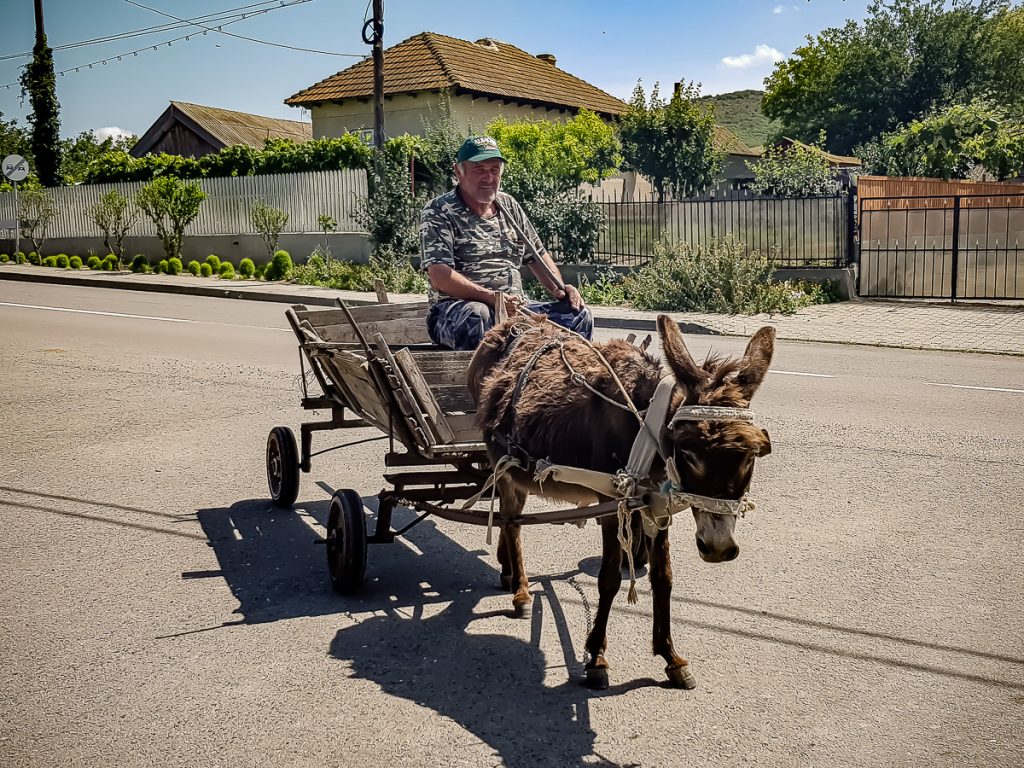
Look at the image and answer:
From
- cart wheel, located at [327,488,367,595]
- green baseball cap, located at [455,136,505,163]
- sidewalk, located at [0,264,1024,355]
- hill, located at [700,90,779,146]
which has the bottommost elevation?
cart wheel, located at [327,488,367,595]

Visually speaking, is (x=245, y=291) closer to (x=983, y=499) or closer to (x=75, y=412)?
(x=75, y=412)

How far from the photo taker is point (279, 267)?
25688 millimetres

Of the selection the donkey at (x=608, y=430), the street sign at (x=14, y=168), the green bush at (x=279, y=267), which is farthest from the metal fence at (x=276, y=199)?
the donkey at (x=608, y=430)

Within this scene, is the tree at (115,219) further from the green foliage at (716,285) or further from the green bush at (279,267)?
the green foliage at (716,285)

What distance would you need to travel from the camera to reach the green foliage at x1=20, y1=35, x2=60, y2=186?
116 feet

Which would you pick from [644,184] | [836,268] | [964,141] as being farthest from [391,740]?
A: [644,184]

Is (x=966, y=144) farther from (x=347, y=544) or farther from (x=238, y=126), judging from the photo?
(x=238, y=126)

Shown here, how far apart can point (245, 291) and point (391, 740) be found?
20.1 meters

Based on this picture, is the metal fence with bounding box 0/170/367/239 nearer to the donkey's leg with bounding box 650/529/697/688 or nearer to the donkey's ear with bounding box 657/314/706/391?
the donkey's leg with bounding box 650/529/697/688

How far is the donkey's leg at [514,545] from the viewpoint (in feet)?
16.4

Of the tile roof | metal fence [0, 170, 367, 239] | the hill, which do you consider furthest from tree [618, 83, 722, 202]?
the hill

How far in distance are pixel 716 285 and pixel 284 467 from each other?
1336cm

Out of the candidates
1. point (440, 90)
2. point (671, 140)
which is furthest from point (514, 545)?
point (671, 140)

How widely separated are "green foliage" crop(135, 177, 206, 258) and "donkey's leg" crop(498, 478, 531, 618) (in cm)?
2514
